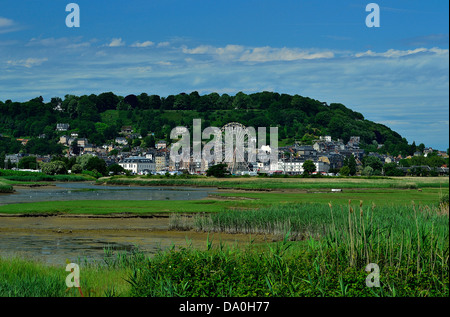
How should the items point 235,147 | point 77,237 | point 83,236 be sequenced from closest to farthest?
point 77,237
point 83,236
point 235,147

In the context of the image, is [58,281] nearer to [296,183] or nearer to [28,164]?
[296,183]

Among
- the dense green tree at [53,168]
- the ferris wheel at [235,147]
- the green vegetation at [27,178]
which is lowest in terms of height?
the green vegetation at [27,178]

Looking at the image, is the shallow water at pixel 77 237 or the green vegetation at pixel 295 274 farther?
the shallow water at pixel 77 237

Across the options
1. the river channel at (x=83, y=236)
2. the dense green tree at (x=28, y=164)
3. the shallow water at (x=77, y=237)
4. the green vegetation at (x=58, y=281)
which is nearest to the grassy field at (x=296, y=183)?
the river channel at (x=83, y=236)

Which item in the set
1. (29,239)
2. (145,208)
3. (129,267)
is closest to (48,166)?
(145,208)

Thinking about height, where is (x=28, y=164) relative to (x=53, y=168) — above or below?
above

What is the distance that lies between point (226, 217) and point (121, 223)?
9.78 metres

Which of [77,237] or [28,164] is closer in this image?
[77,237]

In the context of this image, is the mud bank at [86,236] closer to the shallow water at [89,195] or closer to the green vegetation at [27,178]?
the shallow water at [89,195]

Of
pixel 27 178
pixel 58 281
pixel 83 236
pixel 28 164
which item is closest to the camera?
pixel 58 281

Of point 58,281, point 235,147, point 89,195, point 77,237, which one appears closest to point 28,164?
point 235,147
